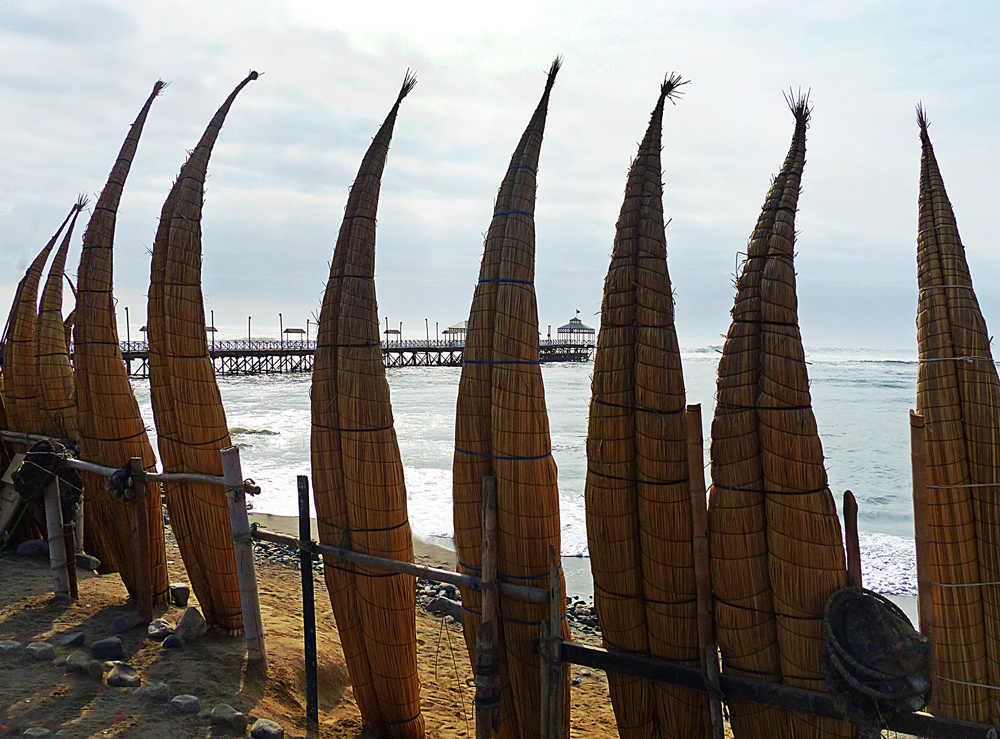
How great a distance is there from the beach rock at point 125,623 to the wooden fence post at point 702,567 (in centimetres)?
428

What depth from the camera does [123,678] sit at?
4266mm

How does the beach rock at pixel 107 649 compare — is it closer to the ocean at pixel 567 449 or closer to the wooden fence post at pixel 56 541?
the wooden fence post at pixel 56 541

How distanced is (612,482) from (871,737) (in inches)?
59.9

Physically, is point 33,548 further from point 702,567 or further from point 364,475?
point 702,567

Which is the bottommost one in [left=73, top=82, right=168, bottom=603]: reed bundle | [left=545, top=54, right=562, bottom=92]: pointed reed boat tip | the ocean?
the ocean

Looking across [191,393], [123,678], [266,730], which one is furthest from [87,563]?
[266,730]

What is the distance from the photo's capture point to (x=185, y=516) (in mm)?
5094

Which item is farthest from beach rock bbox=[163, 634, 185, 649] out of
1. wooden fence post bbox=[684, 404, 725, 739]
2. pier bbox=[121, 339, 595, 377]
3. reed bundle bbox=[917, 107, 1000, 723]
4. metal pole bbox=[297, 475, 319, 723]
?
pier bbox=[121, 339, 595, 377]

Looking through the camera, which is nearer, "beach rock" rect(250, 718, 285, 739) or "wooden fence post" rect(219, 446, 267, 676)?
"beach rock" rect(250, 718, 285, 739)

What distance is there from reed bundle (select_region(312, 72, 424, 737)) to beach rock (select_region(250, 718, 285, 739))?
0.55 m

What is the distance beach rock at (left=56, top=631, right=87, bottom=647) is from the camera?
4.77m

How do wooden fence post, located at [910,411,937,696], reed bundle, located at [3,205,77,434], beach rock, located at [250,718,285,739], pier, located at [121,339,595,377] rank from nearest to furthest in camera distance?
wooden fence post, located at [910,411,937,696] → beach rock, located at [250,718,285,739] → reed bundle, located at [3,205,77,434] → pier, located at [121,339,595,377]

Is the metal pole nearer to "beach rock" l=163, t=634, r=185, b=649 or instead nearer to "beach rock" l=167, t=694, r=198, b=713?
"beach rock" l=167, t=694, r=198, b=713

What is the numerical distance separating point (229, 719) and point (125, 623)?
1664 millimetres
